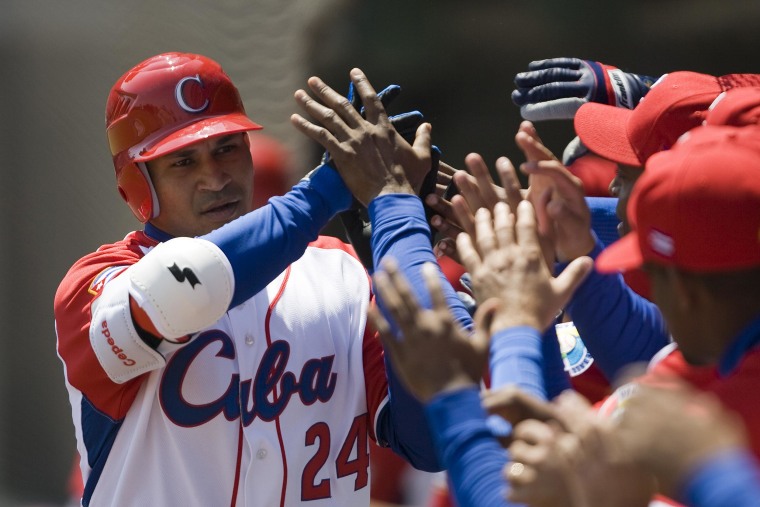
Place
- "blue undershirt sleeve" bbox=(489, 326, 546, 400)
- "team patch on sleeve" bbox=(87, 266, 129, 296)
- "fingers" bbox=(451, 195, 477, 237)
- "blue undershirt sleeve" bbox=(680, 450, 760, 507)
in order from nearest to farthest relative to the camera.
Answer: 1. "blue undershirt sleeve" bbox=(680, 450, 760, 507)
2. "blue undershirt sleeve" bbox=(489, 326, 546, 400)
3. "fingers" bbox=(451, 195, 477, 237)
4. "team patch on sleeve" bbox=(87, 266, 129, 296)

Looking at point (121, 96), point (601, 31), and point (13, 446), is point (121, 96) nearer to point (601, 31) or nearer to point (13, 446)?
point (601, 31)

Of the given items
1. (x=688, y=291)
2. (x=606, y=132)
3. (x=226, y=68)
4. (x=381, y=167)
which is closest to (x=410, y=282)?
(x=381, y=167)

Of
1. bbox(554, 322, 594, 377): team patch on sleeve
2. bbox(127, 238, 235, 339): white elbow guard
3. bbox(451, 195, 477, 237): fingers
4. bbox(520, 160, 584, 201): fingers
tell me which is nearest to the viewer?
bbox(451, 195, 477, 237): fingers

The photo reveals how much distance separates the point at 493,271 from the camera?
1909 millimetres

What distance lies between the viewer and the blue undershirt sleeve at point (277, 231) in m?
2.36

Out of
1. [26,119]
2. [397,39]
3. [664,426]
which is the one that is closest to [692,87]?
[664,426]

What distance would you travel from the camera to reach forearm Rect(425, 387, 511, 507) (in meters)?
1.70

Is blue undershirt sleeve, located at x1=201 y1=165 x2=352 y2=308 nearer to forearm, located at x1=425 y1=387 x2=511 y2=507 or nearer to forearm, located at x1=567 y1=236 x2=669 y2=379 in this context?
forearm, located at x1=567 y1=236 x2=669 y2=379

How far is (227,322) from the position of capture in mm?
2586

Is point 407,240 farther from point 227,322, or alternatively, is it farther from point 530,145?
point 227,322

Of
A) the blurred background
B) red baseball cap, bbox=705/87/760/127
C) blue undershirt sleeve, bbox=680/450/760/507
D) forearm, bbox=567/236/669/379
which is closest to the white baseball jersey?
forearm, bbox=567/236/669/379

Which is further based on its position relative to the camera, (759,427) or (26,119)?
(26,119)

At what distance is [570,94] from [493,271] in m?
1.30

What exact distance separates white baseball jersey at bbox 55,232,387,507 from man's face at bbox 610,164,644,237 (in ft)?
2.09
